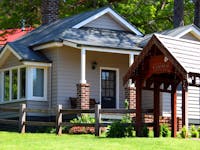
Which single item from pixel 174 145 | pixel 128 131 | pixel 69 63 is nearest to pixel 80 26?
pixel 69 63

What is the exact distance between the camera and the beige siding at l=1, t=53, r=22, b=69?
3032 centimetres

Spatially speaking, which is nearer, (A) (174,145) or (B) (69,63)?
(A) (174,145)

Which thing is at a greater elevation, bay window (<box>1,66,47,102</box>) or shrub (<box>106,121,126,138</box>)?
bay window (<box>1,66,47,102</box>)

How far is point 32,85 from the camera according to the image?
28891mm

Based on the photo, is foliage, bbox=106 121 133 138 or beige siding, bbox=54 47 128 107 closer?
foliage, bbox=106 121 133 138

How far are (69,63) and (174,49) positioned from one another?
1038 cm

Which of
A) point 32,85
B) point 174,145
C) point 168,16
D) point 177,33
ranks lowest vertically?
point 174,145

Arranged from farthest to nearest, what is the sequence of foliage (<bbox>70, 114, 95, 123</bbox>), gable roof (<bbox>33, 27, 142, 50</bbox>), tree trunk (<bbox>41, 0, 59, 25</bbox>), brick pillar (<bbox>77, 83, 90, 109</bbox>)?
tree trunk (<bbox>41, 0, 59, 25</bbox>)
gable roof (<bbox>33, 27, 142, 50</bbox>)
brick pillar (<bbox>77, 83, 90, 109</bbox>)
foliage (<bbox>70, 114, 95, 123</bbox>)

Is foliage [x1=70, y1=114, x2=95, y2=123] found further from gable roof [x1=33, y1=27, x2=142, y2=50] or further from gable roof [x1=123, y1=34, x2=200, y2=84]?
gable roof [x1=123, y1=34, x2=200, y2=84]

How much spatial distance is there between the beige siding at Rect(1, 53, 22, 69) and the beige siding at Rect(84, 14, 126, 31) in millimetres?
4093

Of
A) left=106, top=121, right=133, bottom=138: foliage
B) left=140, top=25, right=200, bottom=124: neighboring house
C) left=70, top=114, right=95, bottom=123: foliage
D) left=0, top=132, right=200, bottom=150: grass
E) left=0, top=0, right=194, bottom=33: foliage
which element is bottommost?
left=0, top=132, right=200, bottom=150: grass

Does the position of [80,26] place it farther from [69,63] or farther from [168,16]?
[168,16]

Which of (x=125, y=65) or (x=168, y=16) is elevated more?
(x=168, y=16)

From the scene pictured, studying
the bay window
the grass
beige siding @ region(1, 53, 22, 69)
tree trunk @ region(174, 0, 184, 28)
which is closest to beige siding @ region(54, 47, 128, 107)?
the bay window
